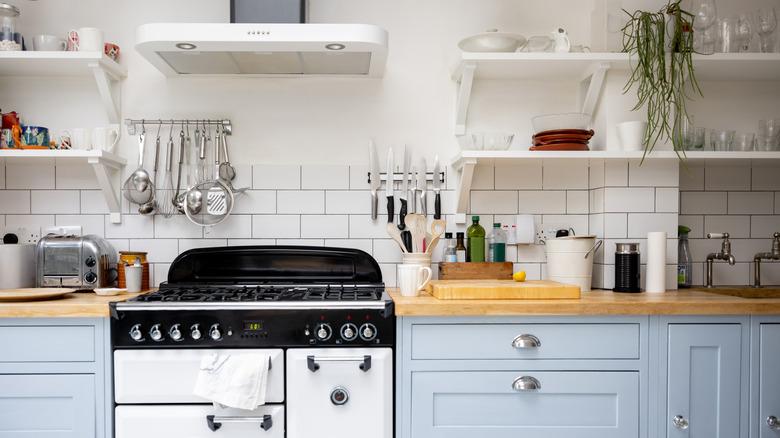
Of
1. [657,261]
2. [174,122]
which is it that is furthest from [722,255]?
[174,122]

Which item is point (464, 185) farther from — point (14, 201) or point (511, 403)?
point (14, 201)

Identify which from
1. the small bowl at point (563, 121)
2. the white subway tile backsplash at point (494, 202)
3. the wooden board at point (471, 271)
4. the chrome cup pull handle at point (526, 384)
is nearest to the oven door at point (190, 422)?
the chrome cup pull handle at point (526, 384)

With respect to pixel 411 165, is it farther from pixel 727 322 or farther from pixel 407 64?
pixel 727 322

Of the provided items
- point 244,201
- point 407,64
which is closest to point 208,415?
point 244,201

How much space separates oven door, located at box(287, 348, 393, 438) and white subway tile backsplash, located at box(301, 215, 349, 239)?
751 millimetres

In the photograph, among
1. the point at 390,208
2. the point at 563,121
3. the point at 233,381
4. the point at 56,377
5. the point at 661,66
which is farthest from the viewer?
the point at 390,208

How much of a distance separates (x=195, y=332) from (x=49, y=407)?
57 cm

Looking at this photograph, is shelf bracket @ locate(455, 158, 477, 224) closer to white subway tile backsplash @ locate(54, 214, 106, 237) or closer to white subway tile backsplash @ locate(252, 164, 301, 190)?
white subway tile backsplash @ locate(252, 164, 301, 190)

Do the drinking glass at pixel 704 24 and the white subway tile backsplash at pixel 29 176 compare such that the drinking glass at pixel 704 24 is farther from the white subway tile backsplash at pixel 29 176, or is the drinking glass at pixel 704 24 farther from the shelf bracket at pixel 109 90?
the white subway tile backsplash at pixel 29 176

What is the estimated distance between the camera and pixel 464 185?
2.38m

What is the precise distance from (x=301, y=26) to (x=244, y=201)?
861 millimetres

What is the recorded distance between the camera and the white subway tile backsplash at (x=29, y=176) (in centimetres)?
247

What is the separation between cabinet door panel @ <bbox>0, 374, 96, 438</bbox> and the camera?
186cm

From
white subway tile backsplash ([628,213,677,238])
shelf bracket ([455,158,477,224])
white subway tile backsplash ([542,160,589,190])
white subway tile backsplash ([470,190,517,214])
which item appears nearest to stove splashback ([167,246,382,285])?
shelf bracket ([455,158,477,224])
